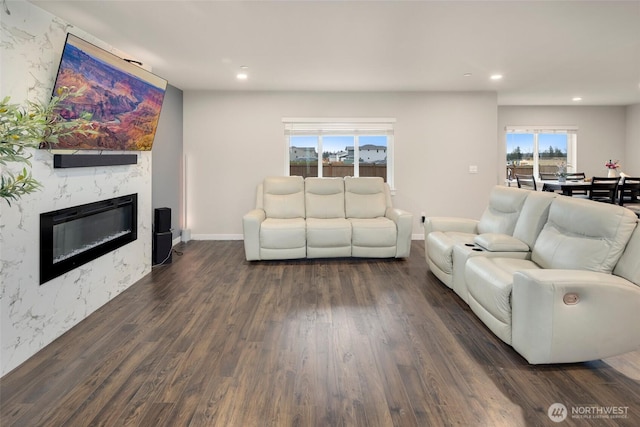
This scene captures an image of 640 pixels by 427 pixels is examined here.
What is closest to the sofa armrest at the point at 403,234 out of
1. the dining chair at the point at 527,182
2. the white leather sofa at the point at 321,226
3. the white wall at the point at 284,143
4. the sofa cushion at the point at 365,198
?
the white leather sofa at the point at 321,226

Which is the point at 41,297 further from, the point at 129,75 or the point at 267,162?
the point at 267,162

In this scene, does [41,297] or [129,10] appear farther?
[129,10]

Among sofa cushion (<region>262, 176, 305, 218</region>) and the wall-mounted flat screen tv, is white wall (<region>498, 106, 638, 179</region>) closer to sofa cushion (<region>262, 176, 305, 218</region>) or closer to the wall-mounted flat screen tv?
sofa cushion (<region>262, 176, 305, 218</region>)

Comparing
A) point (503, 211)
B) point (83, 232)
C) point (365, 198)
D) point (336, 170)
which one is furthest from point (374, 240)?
point (83, 232)

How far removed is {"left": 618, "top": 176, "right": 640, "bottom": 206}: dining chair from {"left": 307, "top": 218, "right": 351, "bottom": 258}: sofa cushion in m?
3.94

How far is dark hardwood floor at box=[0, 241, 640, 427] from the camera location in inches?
73.2

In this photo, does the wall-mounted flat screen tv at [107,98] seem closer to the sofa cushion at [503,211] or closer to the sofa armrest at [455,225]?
the sofa armrest at [455,225]

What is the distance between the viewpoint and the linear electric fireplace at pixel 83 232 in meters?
2.62

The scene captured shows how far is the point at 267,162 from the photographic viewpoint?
617 cm

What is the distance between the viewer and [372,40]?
11.6ft

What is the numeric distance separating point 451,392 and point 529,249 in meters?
1.69

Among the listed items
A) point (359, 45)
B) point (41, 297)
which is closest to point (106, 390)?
point (41, 297)

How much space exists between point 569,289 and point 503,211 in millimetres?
1788

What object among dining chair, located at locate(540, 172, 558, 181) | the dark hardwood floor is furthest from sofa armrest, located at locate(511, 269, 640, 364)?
dining chair, located at locate(540, 172, 558, 181)
